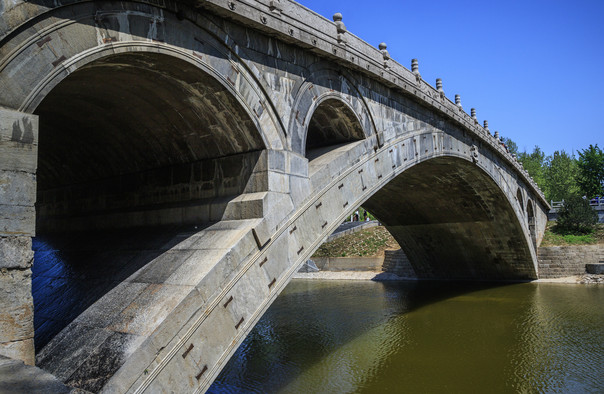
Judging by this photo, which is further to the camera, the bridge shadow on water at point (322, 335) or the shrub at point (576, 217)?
the shrub at point (576, 217)

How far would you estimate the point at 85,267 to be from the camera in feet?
28.2

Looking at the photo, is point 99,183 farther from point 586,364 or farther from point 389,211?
point 389,211

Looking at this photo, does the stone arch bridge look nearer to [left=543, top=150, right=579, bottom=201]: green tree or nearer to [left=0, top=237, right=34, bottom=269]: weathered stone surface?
[left=0, top=237, right=34, bottom=269]: weathered stone surface

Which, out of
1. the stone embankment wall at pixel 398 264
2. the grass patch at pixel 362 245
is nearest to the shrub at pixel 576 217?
the stone embankment wall at pixel 398 264

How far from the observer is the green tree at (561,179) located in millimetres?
52812

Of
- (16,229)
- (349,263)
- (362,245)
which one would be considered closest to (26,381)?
(16,229)

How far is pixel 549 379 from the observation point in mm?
10094

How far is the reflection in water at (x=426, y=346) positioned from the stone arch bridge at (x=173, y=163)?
3.88 metres

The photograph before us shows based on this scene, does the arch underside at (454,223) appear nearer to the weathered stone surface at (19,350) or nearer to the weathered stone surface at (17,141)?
the weathered stone surface at (17,141)

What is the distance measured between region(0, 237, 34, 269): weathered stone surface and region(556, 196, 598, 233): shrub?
35141 millimetres

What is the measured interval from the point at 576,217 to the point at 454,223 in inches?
456

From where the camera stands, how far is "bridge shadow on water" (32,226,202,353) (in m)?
7.29

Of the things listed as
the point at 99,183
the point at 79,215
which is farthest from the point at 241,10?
the point at 79,215

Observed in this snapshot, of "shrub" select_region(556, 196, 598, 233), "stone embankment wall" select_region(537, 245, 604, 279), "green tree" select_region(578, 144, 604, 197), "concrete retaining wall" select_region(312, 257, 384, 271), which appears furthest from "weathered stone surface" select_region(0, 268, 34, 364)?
"green tree" select_region(578, 144, 604, 197)
